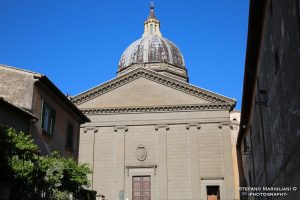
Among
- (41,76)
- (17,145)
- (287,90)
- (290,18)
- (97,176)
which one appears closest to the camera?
(290,18)

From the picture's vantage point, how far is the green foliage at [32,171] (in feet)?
32.2

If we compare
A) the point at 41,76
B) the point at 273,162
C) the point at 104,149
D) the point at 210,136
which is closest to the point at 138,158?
the point at 104,149

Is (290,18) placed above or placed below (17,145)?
above

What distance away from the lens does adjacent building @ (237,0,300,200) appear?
709 centimetres

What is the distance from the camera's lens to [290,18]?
6.98m

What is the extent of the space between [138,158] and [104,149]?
8.40 ft

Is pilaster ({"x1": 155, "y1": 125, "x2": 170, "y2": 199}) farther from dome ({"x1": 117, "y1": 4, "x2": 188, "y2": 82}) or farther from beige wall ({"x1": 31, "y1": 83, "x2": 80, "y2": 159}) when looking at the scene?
beige wall ({"x1": 31, "y1": 83, "x2": 80, "y2": 159})

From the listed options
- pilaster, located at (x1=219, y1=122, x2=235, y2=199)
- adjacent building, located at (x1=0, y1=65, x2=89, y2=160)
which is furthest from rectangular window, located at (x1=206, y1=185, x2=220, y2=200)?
adjacent building, located at (x1=0, y1=65, x2=89, y2=160)

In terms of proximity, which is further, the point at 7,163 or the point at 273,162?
the point at 273,162

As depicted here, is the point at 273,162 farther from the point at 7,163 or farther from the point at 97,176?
the point at 97,176

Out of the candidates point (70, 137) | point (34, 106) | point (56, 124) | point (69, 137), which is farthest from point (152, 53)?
point (34, 106)

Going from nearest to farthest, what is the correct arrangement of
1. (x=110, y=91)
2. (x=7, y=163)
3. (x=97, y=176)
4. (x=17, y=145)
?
(x=7, y=163) < (x=17, y=145) < (x=97, y=176) < (x=110, y=91)

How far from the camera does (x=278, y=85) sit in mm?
8828

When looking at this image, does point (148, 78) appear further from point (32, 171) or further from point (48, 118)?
point (32, 171)
